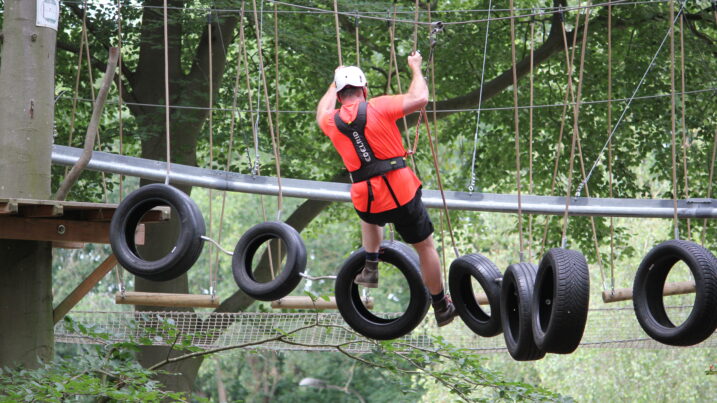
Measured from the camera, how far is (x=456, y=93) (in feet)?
36.4

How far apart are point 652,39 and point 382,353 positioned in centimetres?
553

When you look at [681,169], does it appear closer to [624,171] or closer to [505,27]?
[624,171]

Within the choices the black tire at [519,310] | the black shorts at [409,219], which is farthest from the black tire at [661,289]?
the black shorts at [409,219]

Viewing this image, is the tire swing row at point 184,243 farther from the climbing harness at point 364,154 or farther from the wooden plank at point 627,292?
the wooden plank at point 627,292

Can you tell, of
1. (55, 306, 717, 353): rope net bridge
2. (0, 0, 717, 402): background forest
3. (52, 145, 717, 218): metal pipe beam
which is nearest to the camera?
(55, 306, 717, 353): rope net bridge

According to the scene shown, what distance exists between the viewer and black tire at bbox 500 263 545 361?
481 centimetres

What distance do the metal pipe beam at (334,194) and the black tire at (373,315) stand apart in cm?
132

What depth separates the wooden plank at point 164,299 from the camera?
23.0ft

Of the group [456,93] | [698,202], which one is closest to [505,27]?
[456,93]

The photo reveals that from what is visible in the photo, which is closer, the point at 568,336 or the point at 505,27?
the point at 568,336

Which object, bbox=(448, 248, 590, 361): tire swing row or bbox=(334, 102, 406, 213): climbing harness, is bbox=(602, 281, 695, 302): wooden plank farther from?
bbox=(334, 102, 406, 213): climbing harness

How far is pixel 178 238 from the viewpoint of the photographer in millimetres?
4754

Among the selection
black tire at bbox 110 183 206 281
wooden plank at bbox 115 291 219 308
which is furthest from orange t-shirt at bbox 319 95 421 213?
wooden plank at bbox 115 291 219 308

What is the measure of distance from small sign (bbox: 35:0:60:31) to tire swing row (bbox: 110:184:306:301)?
1427 millimetres
